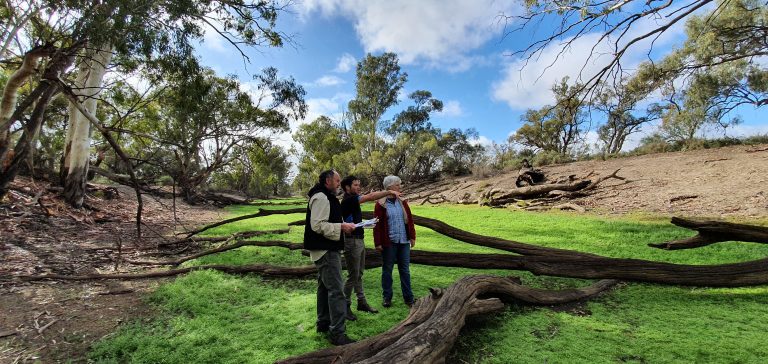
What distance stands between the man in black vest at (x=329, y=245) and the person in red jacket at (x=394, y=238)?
0.94m

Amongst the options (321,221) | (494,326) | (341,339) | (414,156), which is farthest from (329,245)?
(414,156)

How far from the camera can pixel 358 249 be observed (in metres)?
4.20

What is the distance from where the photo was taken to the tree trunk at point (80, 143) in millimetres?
12352

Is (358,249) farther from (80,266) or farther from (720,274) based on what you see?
(80,266)

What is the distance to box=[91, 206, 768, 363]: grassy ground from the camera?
321 cm

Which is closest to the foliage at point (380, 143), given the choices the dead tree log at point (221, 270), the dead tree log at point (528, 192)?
the dead tree log at point (528, 192)

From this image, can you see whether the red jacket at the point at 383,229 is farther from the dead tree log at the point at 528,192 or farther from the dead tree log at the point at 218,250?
the dead tree log at the point at 528,192

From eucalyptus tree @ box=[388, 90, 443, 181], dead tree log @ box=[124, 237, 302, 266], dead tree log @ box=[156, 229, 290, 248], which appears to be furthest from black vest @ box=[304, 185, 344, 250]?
eucalyptus tree @ box=[388, 90, 443, 181]

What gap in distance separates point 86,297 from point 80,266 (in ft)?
6.54

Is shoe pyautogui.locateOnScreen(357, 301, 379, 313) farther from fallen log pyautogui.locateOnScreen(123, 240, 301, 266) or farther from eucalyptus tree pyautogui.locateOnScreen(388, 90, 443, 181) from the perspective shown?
eucalyptus tree pyautogui.locateOnScreen(388, 90, 443, 181)

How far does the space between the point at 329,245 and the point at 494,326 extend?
185cm

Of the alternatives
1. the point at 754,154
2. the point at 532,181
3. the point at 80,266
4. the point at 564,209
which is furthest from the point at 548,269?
the point at 754,154

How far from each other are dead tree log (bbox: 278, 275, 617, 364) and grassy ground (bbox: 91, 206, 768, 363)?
18 cm

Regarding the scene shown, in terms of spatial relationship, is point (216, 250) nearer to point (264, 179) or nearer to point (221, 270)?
point (221, 270)
